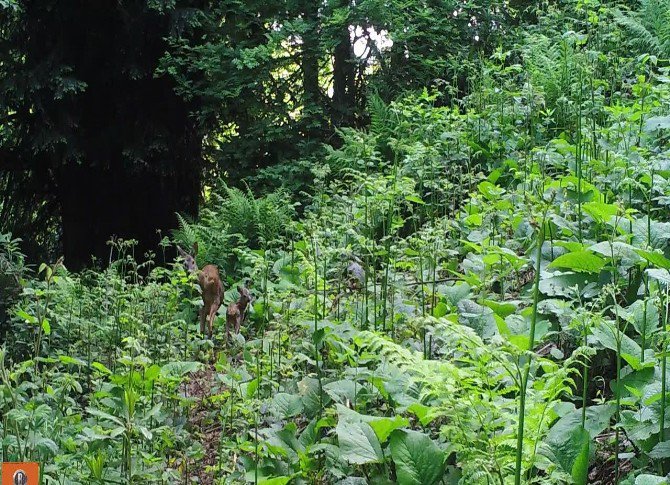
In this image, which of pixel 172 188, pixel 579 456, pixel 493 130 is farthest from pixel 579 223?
pixel 172 188

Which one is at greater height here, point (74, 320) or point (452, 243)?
point (452, 243)

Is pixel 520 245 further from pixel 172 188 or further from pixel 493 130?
pixel 172 188

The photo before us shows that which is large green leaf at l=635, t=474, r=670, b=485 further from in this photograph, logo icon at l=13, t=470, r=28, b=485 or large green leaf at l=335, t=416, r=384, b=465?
logo icon at l=13, t=470, r=28, b=485

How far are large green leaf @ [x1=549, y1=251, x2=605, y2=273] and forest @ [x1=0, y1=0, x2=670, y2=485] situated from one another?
2cm

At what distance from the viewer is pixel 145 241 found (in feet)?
24.7

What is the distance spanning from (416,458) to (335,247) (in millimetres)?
1916

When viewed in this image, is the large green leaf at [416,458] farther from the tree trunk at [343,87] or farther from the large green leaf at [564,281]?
the tree trunk at [343,87]

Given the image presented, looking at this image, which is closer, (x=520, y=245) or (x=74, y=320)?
(x=520, y=245)

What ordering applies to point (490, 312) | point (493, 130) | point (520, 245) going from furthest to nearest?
point (493, 130) → point (520, 245) → point (490, 312)

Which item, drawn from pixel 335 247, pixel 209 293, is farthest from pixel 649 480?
pixel 209 293

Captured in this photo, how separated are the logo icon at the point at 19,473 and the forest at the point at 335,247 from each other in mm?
78

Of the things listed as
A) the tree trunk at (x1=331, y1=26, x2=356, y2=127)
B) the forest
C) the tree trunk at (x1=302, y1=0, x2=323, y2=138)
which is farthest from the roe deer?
the tree trunk at (x1=331, y1=26, x2=356, y2=127)

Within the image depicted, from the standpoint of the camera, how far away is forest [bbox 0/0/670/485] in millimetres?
2129

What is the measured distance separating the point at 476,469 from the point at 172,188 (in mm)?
6113
